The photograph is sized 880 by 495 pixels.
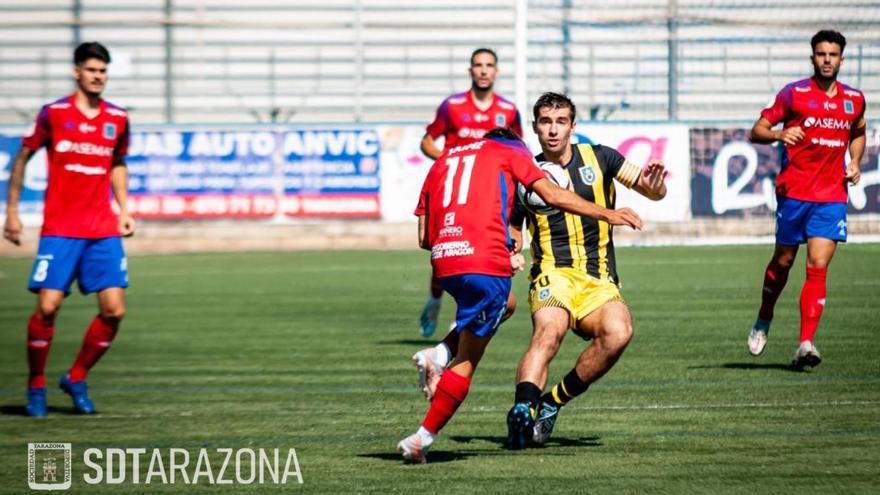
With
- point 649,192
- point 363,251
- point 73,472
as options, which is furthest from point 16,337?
point 363,251

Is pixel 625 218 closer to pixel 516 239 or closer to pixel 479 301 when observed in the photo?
pixel 479 301

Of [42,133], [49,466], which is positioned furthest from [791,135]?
[49,466]

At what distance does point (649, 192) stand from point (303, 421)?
8.19 ft

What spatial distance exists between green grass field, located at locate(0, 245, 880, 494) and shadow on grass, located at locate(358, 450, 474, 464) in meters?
0.02

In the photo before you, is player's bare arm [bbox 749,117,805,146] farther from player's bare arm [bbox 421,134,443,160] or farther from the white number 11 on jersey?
the white number 11 on jersey

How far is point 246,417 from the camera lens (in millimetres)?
8859

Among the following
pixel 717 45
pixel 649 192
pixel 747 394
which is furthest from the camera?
pixel 717 45

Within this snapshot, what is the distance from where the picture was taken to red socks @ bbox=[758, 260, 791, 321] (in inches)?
427

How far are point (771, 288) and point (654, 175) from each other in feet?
12.2

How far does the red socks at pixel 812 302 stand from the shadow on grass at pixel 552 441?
10.6 ft

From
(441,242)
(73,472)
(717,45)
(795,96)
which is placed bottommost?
(73,472)

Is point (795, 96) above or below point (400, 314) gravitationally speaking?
above

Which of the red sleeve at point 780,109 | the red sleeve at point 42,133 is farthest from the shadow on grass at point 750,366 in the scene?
the red sleeve at point 42,133

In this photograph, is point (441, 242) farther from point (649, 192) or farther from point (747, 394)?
point (747, 394)
